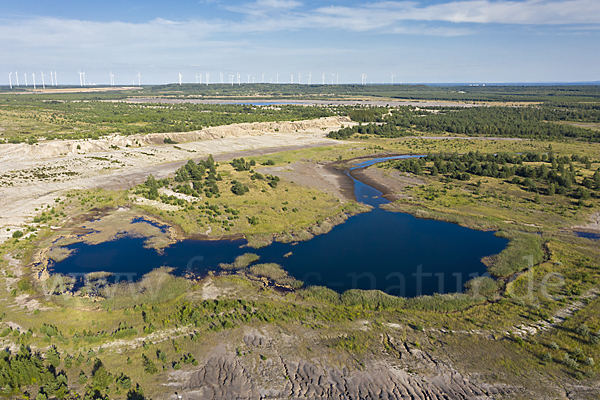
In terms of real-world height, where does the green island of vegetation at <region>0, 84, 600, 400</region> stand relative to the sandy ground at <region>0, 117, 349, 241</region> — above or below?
below

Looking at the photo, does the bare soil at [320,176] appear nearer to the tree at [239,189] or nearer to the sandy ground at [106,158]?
the tree at [239,189]

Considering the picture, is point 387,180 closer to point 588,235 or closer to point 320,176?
point 320,176

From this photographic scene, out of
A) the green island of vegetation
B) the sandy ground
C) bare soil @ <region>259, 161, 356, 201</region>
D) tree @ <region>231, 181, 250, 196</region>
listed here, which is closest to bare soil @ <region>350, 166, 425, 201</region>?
the green island of vegetation

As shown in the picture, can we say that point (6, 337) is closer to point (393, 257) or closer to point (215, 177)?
point (393, 257)

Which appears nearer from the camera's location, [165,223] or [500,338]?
[500,338]

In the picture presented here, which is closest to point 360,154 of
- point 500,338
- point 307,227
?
point 307,227

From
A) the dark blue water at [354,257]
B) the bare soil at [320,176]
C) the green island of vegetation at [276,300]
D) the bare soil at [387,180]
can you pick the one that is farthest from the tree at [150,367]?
the bare soil at [387,180]

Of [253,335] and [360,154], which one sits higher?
[360,154]

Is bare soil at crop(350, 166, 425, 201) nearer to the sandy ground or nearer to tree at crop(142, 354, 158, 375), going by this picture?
the sandy ground
